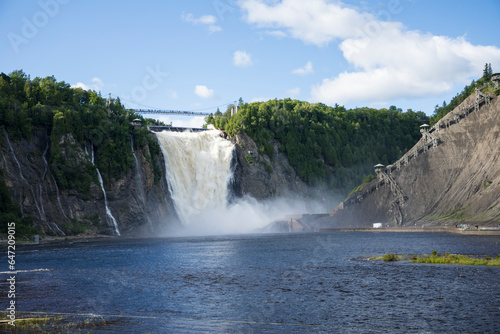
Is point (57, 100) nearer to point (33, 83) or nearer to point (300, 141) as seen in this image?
point (33, 83)

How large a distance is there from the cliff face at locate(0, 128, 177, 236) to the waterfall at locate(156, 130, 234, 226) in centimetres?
793

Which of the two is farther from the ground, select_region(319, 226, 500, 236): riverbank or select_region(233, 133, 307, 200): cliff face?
select_region(233, 133, 307, 200): cliff face

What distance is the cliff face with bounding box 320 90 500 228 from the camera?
107m

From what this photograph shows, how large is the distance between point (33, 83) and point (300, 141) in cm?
9420

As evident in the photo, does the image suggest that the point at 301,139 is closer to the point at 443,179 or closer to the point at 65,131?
the point at 443,179

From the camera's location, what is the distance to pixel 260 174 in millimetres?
161000

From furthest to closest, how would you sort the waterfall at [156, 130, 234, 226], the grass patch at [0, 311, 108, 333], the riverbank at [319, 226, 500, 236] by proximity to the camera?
the waterfall at [156, 130, 234, 226], the riverbank at [319, 226, 500, 236], the grass patch at [0, 311, 108, 333]

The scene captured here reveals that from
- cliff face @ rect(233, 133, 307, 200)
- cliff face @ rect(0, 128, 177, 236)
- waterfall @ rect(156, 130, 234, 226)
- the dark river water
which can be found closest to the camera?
the dark river water

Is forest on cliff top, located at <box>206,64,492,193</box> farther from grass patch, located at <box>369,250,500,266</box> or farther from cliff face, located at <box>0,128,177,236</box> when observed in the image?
grass patch, located at <box>369,250,500,266</box>

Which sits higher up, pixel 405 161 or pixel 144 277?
pixel 405 161

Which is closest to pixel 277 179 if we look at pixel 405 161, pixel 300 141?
pixel 300 141

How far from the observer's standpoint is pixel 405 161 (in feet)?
416

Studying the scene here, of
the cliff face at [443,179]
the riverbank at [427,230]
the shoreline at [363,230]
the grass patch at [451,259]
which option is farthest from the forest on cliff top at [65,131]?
the grass patch at [451,259]

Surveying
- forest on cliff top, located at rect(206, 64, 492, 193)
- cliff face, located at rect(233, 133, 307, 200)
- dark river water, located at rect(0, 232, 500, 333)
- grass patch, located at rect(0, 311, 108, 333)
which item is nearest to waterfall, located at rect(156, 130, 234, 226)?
cliff face, located at rect(233, 133, 307, 200)
